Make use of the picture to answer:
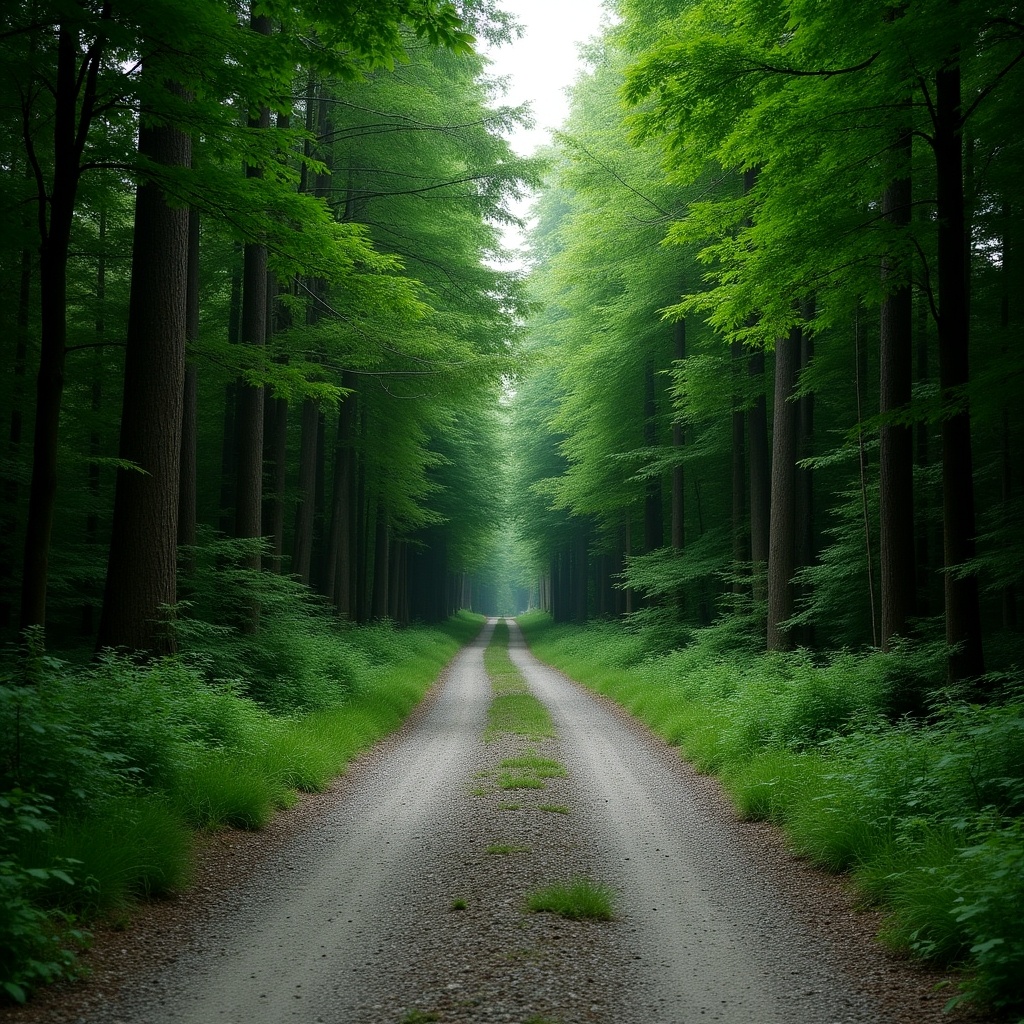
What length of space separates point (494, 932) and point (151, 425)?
679cm

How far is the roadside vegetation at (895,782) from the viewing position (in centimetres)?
392

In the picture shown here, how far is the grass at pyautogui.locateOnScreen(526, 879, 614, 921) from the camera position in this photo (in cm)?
477

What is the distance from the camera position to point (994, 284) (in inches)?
488

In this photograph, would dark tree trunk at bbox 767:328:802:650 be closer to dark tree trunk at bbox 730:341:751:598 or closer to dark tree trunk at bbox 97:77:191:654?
dark tree trunk at bbox 730:341:751:598

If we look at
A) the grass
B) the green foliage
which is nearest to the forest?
the green foliage

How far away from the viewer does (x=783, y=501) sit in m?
12.6

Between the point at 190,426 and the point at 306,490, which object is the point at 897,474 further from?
the point at 306,490

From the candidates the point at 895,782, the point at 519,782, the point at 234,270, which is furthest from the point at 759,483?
the point at 234,270

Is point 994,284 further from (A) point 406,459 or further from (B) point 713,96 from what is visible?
(A) point 406,459

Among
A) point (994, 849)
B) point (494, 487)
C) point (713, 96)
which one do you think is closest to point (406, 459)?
point (494, 487)

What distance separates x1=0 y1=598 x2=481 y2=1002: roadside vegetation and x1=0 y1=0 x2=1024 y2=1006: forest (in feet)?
0.13

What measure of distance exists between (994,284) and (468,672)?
16.6 m

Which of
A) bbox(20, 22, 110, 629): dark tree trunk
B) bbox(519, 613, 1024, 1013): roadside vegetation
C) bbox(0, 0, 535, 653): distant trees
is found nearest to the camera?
bbox(519, 613, 1024, 1013): roadside vegetation

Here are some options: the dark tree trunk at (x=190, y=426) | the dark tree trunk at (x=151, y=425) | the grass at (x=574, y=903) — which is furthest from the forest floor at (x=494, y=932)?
the dark tree trunk at (x=190, y=426)
